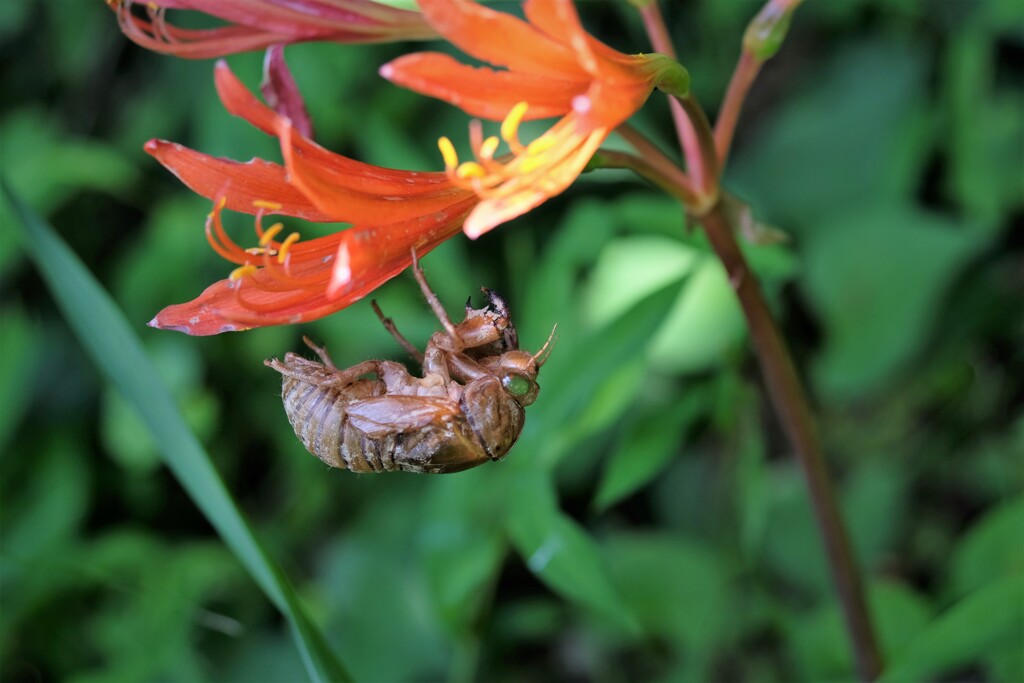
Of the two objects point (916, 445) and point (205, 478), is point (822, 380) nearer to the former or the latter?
point (916, 445)

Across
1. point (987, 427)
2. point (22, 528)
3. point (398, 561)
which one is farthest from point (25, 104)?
point (987, 427)

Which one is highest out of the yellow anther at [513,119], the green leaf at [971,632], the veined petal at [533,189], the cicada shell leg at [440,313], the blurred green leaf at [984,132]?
the yellow anther at [513,119]

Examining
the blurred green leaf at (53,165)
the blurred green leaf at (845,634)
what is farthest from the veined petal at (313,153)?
the blurred green leaf at (53,165)

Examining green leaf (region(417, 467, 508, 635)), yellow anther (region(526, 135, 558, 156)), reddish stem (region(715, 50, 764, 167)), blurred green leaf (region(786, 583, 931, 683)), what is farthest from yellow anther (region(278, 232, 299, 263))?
blurred green leaf (region(786, 583, 931, 683))

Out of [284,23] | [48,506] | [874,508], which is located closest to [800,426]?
[284,23]

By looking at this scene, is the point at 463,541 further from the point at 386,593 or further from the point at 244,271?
the point at 244,271

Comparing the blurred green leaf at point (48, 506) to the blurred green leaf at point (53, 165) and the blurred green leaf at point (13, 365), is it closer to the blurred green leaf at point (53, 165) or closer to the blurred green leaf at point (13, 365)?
the blurred green leaf at point (13, 365)

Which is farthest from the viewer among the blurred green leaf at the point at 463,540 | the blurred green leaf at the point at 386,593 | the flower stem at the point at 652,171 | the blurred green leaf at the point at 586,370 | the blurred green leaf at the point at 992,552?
the blurred green leaf at the point at 386,593
